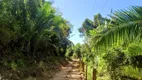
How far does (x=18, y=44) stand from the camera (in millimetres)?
21328

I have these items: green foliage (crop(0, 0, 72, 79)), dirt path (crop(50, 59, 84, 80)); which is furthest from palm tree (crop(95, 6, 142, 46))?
dirt path (crop(50, 59, 84, 80))

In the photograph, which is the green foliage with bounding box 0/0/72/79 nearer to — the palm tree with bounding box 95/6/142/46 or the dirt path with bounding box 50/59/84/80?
the dirt path with bounding box 50/59/84/80

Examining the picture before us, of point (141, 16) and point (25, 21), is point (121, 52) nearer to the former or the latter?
point (141, 16)

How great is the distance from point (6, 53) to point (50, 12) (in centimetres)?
561

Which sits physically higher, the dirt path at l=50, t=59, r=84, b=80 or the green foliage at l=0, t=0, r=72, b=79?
the green foliage at l=0, t=0, r=72, b=79

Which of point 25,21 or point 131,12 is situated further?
point 25,21

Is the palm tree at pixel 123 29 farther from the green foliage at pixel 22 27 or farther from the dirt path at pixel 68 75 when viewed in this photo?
the dirt path at pixel 68 75

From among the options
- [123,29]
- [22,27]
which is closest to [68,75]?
[22,27]

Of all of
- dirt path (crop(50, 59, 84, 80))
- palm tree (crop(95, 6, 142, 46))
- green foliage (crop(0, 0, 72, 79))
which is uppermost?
green foliage (crop(0, 0, 72, 79))

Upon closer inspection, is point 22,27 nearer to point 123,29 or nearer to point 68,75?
point 68,75

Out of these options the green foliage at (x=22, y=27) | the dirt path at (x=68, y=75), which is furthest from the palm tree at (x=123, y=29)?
the dirt path at (x=68, y=75)

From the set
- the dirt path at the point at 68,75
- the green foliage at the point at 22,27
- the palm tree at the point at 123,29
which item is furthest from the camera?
the dirt path at the point at 68,75

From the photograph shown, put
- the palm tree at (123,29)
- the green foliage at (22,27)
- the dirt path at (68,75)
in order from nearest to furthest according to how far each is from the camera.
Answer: the palm tree at (123,29) < the green foliage at (22,27) < the dirt path at (68,75)

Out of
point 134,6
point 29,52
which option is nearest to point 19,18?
point 29,52
